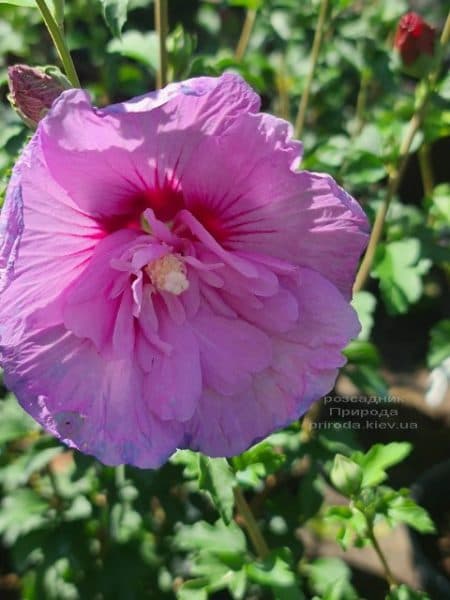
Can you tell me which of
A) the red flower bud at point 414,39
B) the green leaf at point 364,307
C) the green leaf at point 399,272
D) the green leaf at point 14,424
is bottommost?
the green leaf at point 14,424

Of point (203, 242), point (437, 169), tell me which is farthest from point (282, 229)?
point (437, 169)

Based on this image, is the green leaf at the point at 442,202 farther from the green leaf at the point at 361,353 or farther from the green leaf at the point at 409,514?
the green leaf at the point at 409,514

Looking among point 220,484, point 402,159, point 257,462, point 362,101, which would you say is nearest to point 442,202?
point 402,159

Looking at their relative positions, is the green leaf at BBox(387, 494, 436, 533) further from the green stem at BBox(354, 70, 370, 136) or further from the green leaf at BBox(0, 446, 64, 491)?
the green stem at BBox(354, 70, 370, 136)

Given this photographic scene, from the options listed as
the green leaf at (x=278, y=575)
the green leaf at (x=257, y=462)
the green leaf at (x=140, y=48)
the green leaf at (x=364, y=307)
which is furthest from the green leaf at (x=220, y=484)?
the green leaf at (x=140, y=48)

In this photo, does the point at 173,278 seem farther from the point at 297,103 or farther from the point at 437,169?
the point at 437,169
